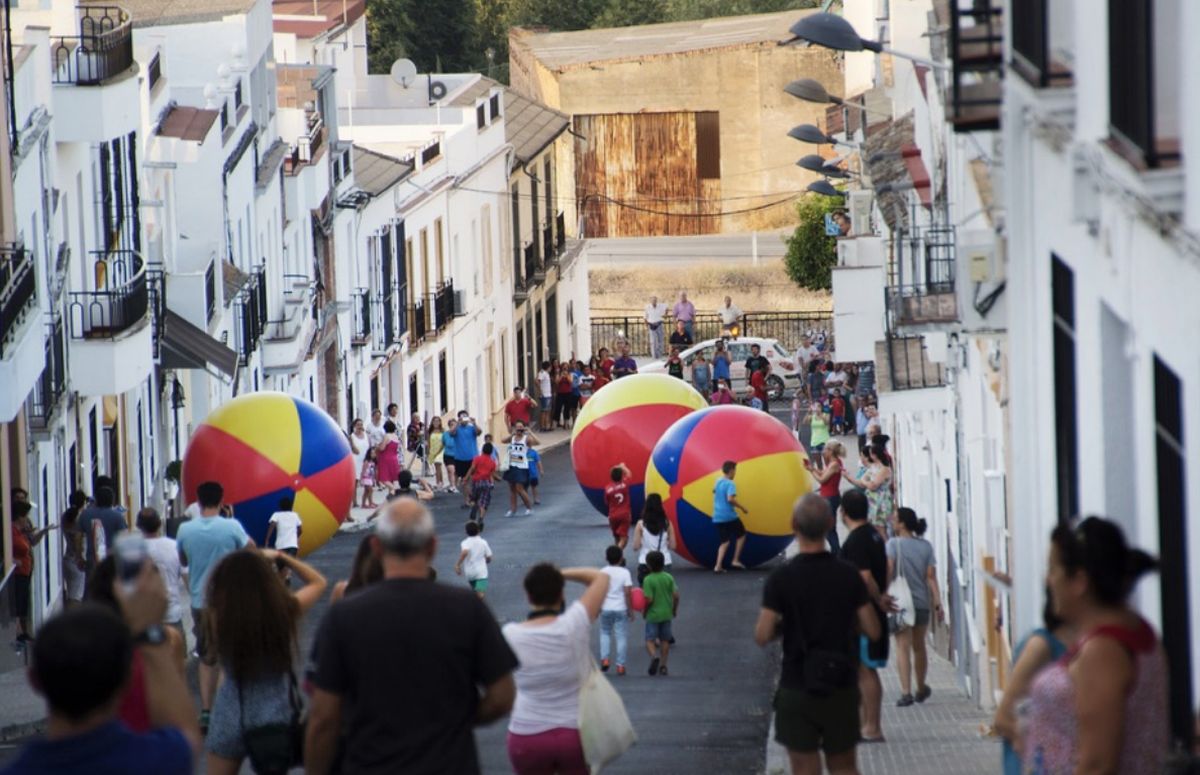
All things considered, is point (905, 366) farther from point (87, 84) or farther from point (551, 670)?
point (551, 670)

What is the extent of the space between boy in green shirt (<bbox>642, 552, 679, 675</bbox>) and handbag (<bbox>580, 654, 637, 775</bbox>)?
9804 millimetres

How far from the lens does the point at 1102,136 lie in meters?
9.60

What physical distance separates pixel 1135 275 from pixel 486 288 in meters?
44.3

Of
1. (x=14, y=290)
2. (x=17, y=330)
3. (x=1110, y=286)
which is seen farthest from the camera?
(x=17, y=330)

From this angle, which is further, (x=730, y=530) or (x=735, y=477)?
(x=730, y=530)

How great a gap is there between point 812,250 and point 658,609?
42.0m

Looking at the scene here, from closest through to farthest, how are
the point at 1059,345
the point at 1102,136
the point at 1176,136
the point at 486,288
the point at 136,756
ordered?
the point at 136,756 < the point at 1176,136 < the point at 1102,136 < the point at 1059,345 < the point at 486,288

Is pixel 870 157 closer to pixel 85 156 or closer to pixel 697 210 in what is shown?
pixel 85 156

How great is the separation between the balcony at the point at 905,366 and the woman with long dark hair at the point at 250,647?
13.3 m

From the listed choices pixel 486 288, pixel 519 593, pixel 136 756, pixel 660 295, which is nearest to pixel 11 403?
pixel 519 593

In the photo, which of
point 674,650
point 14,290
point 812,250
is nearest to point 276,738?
point 14,290

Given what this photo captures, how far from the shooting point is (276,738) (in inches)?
407

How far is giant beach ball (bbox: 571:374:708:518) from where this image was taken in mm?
30562

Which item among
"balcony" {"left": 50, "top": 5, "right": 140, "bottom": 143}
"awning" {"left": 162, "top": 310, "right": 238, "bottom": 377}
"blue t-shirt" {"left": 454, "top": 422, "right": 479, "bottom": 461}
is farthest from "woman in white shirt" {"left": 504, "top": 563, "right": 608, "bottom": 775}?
"blue t-shirt" {"left": 454, "top": 422, "right": 479, "bottom": 461}
